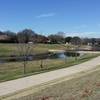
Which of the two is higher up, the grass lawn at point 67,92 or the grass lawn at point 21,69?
the grass lawn at point 67,92

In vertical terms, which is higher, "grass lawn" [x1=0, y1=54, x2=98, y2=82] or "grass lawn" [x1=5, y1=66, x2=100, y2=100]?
"grass lawn" [x1=5, y1=66, x2=100, y2=100]

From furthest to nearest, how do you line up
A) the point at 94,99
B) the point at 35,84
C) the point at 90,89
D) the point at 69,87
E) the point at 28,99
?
the point at 35,84, the point at 69,87, the point at 90,89, the point at 28,99, the point at 94,99

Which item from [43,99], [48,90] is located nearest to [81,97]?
[43,99]

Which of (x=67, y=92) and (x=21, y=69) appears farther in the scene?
(x=21, y=69)

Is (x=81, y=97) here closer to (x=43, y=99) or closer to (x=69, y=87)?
(x=43, y=99)

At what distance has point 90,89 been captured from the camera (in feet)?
32.4

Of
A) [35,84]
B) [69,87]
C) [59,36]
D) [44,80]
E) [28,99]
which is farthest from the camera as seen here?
[59,36]

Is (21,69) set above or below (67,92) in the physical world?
below

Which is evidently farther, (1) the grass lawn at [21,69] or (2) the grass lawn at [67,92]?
(1) the grass lawn at [21,69]

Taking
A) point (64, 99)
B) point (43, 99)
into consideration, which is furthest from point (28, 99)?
point (64, 99)

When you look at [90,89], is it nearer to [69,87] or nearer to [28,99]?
[69,87]

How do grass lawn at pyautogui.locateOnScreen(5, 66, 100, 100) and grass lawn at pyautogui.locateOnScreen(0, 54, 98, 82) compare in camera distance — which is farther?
grass lawn at pyautogui.locateOnScreen(0, 54, 98, 82)

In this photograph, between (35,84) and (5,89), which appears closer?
(5,89)

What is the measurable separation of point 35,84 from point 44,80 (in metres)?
1.10
